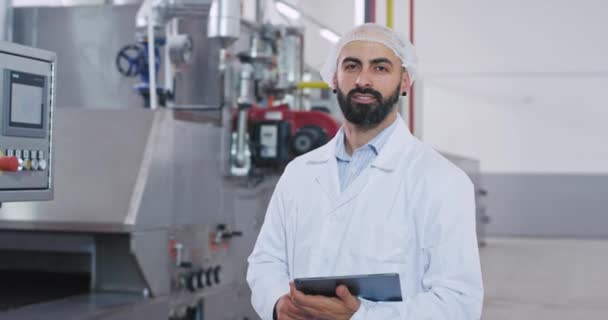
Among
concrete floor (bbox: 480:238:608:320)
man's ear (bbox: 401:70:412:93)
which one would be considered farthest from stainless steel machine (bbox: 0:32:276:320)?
concrete floor (bbox: 480:238:608:320)

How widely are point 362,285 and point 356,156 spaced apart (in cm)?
26

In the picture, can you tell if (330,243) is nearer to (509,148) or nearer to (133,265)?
(133,265)

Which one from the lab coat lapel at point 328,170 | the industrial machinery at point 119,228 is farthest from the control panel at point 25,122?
the lab coat lapel at point 328,170

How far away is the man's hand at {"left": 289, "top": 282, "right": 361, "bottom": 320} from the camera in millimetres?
1453

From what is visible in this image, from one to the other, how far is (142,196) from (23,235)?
0.41 meters

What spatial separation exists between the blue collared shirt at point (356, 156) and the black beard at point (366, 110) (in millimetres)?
33

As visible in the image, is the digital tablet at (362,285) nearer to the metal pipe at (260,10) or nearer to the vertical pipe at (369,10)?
the vertical pipe at (369,10)

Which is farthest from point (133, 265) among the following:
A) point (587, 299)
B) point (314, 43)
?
point (314, 43)

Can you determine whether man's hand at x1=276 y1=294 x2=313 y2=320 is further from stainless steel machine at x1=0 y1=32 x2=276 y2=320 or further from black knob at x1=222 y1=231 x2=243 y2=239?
black knob at x1=222 y1=231 x2=243 y2=239

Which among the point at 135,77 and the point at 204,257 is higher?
the point at 135,77

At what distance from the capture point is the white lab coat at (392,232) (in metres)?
1.46

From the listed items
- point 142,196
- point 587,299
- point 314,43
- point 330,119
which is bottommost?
point 587,299

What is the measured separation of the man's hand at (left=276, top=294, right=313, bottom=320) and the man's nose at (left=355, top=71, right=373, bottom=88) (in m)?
0.38

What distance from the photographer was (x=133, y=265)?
8.60 feet
